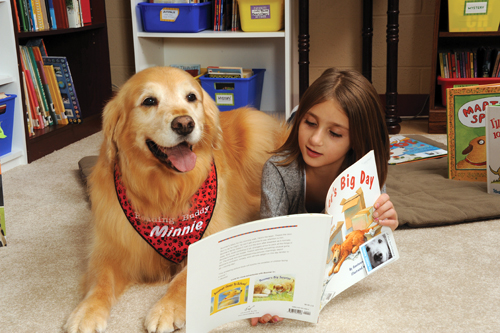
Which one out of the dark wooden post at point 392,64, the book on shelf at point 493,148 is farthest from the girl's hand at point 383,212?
the dark wooden post at point 392,64

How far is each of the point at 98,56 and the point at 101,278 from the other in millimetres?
2311

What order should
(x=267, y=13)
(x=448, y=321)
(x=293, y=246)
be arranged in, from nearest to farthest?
(x=293, y=246)
(x=448, y=321)
(x=267, y=13)

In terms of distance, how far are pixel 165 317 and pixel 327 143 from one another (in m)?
0.60

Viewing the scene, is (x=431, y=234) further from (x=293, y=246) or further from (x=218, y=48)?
(x=218, y=48)

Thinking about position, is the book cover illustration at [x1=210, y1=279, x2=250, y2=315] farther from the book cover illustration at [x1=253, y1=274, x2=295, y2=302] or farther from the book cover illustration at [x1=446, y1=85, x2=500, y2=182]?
the book cover illustration at [x1=446, y1=85, x2=500, y2=182]

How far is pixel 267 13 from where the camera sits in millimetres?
2707

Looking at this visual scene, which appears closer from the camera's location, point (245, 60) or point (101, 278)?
point (101, 278)

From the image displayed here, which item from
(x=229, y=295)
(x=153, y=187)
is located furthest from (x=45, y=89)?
(x=229, y=295)

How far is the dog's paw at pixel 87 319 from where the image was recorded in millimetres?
1057

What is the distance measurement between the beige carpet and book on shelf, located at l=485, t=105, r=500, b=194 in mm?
200

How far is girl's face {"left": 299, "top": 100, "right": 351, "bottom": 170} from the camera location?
1.28 metres

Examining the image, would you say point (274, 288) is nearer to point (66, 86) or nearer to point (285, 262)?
point (285, 262)

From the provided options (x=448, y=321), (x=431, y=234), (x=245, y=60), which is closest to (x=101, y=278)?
(x=448, y=321)

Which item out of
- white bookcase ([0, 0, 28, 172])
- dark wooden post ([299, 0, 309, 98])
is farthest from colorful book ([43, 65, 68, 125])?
dark wooden post ([299, 0, 309, 98])
